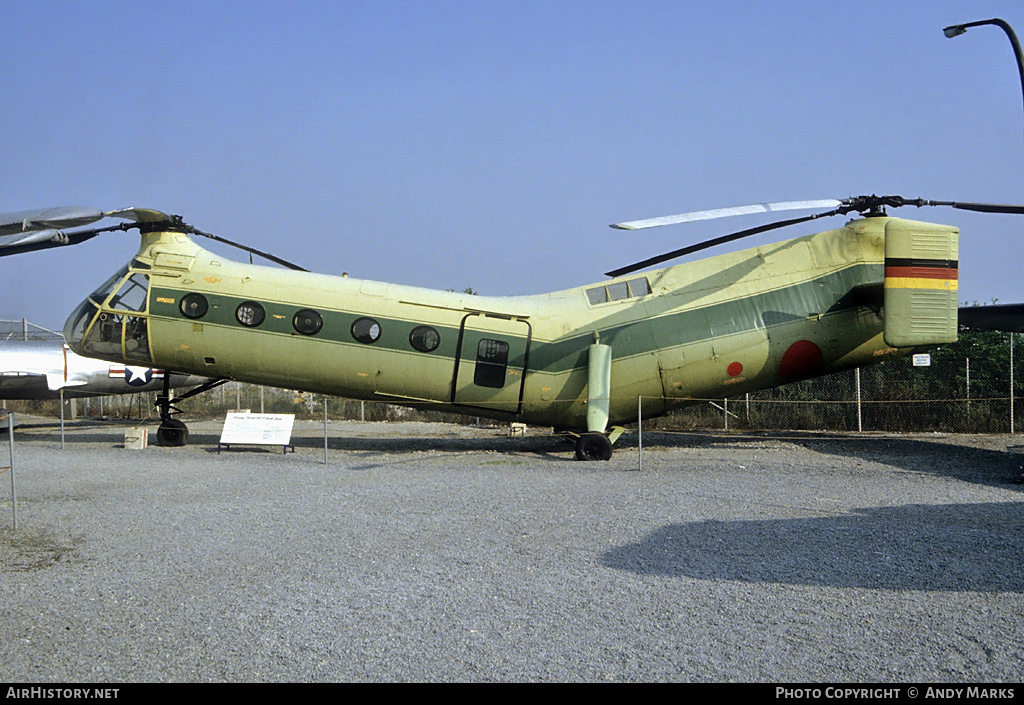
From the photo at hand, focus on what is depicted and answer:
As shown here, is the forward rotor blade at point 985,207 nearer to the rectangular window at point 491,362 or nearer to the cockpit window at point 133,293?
the rectangular window at point 491,362

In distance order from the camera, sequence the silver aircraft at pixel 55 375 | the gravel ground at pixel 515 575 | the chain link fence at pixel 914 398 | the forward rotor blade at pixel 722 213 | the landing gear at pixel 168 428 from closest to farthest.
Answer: the gravel ground at pixel 515 575 → the forward rotor blade at pixel 722 213 → the landing gear at pixel 168 428 → the chain link fence at pixel 914 398 → the silver aircraft at pixel 55 375

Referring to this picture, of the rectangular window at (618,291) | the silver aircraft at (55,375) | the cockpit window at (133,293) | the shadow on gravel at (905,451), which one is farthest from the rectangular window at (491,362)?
the silver aircraft at (55,375)

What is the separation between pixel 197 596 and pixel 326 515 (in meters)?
3.18

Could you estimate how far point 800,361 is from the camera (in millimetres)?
14266

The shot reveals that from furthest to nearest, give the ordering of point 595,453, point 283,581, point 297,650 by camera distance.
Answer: point 595,453, point 283,581, point 297,650

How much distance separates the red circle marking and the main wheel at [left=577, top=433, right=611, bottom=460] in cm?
349

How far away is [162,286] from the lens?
14531 mm

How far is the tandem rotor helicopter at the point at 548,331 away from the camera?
14094 millimetres

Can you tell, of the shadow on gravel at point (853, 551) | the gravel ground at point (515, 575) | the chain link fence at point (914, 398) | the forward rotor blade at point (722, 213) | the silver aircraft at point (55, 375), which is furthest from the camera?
the silver aircraft at point (55, 375)

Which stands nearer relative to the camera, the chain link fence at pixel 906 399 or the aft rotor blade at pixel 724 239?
the aft rotor blade at pixel 724 239

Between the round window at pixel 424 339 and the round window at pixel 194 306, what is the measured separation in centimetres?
381

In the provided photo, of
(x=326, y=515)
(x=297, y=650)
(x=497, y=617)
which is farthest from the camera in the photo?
(x=326, y=515)

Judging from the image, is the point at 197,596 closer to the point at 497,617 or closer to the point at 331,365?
the point at 497,617

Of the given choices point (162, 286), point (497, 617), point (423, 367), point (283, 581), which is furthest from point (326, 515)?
point (162, 286)
